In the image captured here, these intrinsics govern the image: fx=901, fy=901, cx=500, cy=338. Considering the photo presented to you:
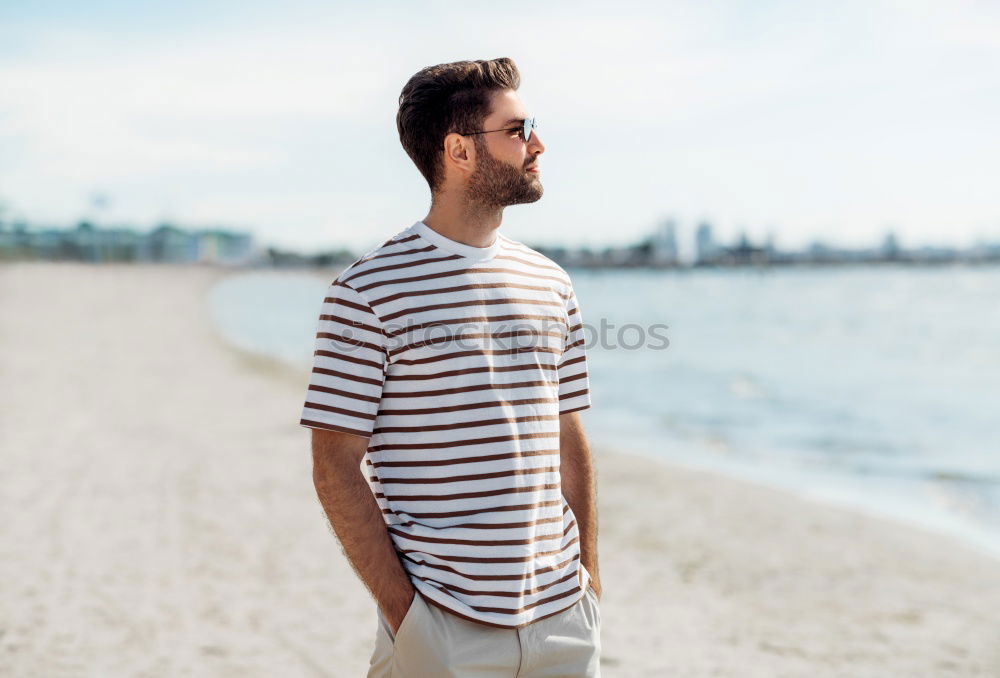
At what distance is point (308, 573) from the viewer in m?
5.80

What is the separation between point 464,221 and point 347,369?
43cm

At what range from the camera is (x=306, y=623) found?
16.2 feet

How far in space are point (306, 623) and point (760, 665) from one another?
2418mm

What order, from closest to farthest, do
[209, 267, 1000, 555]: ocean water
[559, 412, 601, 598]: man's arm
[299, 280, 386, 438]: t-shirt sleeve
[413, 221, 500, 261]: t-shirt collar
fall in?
[299, 280, 386, 438]: t-shirt sleeve → [413, 221, 500, 261]: t-shirt collar → [559, 412, 601, 598]: man's arm → [209, 267, 1000, 555]: ocean water

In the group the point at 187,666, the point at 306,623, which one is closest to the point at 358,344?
the point at 187,666

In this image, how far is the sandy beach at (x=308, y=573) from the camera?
460 cm

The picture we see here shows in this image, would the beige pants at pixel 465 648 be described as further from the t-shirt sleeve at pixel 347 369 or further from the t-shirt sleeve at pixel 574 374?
the t-shirt sleeve at pixel 574 374

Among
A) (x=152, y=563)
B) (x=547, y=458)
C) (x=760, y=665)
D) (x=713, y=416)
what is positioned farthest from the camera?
(x=713, y=416)

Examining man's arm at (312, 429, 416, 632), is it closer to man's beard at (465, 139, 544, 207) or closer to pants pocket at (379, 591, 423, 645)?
pants pocket at (379, 591, 423, 645)

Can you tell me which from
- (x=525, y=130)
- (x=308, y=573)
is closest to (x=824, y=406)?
(x=308, y=573)

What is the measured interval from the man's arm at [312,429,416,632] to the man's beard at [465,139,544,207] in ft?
1.92

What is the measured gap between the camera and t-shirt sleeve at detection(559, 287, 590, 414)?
218cm

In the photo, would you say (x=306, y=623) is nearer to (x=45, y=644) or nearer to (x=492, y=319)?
(x=45, y=644)

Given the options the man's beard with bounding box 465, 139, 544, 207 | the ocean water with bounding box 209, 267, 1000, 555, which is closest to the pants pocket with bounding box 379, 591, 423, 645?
the man's beard with bounding box 465, 139, 544, 207
